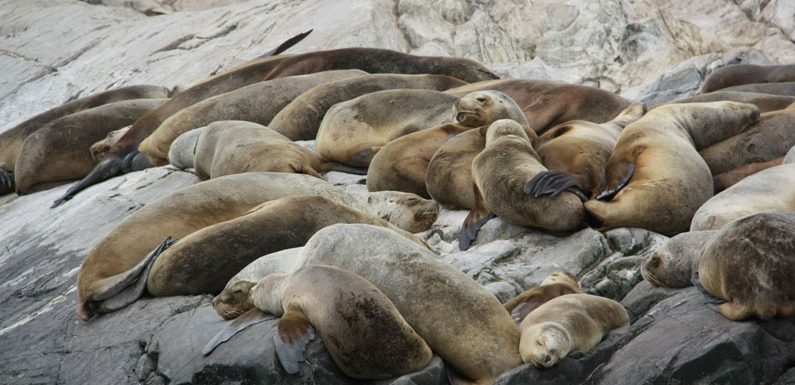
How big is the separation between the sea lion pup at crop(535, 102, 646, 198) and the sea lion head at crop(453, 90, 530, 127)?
0.69 meters

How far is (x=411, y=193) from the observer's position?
7.93 m

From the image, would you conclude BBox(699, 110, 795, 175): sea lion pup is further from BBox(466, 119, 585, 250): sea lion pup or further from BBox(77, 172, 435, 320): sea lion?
BBox(77, 172, 435, 320): sea lion

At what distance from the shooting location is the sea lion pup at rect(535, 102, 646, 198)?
7.13 metres

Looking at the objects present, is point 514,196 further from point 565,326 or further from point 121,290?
point 121,290

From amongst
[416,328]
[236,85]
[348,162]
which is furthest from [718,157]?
[236,85]

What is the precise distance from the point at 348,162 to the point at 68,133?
383cm

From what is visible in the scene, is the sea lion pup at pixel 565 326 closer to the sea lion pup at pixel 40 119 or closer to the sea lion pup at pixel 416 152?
the sea lion pup at pixel 416 152

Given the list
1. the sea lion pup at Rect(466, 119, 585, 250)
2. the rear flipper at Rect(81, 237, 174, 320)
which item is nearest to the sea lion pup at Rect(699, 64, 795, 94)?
the sea lion pup at Rect(466, 119, 585, 250)

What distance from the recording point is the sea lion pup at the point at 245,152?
867 cm

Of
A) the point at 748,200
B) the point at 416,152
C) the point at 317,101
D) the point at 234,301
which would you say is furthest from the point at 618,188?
the point at 317,101

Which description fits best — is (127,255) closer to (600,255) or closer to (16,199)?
(600,255)

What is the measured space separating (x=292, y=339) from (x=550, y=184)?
2258mm

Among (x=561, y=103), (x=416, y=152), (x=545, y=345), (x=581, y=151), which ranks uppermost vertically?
(x=545, y=345)

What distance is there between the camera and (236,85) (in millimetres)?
12375
